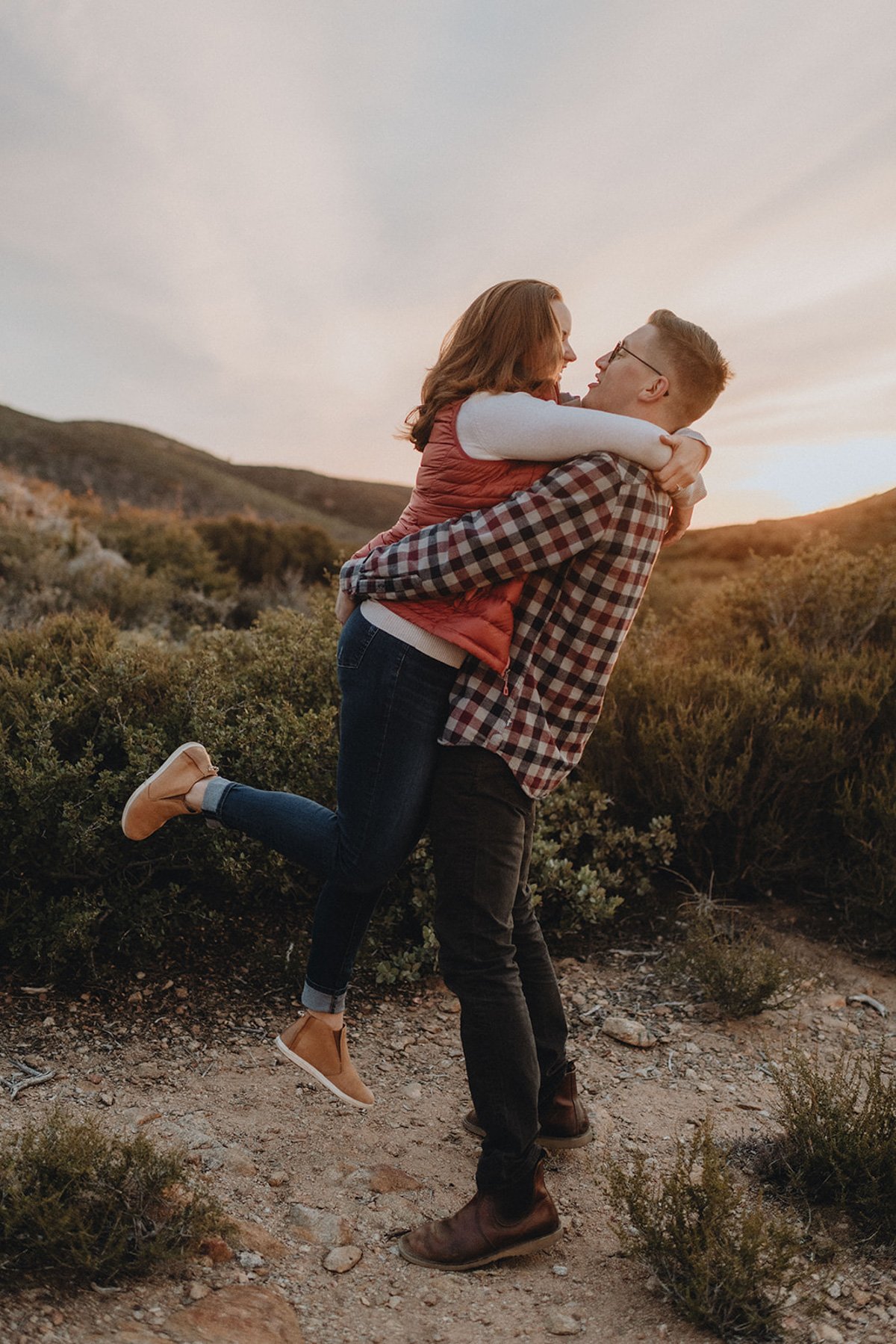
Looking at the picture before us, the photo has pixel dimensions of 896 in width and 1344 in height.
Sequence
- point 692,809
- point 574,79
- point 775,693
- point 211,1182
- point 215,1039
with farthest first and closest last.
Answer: point 574,79, point 775,693, point 692,809, point 215,1039, point 211,1182

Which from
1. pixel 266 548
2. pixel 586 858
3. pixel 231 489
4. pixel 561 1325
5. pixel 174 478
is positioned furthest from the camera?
pixel 231 489

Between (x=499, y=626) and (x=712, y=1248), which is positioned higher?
(x=499, y=626)

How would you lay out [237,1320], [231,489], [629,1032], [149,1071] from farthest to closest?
[231,489] < [629,1032] < [149,1071] < [237,1320]

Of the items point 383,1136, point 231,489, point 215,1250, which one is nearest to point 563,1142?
point 383,1136

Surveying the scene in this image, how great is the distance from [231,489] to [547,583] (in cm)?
4488

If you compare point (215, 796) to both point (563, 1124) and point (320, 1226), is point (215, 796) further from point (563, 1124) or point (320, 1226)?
point (563, 1124)

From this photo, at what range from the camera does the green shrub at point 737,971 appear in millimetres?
3449

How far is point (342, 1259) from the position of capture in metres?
2.17

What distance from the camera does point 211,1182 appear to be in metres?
2.34

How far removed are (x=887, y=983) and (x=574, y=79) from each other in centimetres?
496

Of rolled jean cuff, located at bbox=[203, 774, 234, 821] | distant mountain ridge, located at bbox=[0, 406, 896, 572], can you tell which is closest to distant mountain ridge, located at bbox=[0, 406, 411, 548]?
distant mountain ridge, located at bbox=[0, 406, 896, 572]

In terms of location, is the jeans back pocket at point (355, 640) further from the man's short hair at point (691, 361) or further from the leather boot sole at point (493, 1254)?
the leather boot sole at point (493, 1254)

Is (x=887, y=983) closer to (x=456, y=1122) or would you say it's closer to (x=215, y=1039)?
(x=456, y=1122)

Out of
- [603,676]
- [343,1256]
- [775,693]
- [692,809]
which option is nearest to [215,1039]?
[343,1256]
